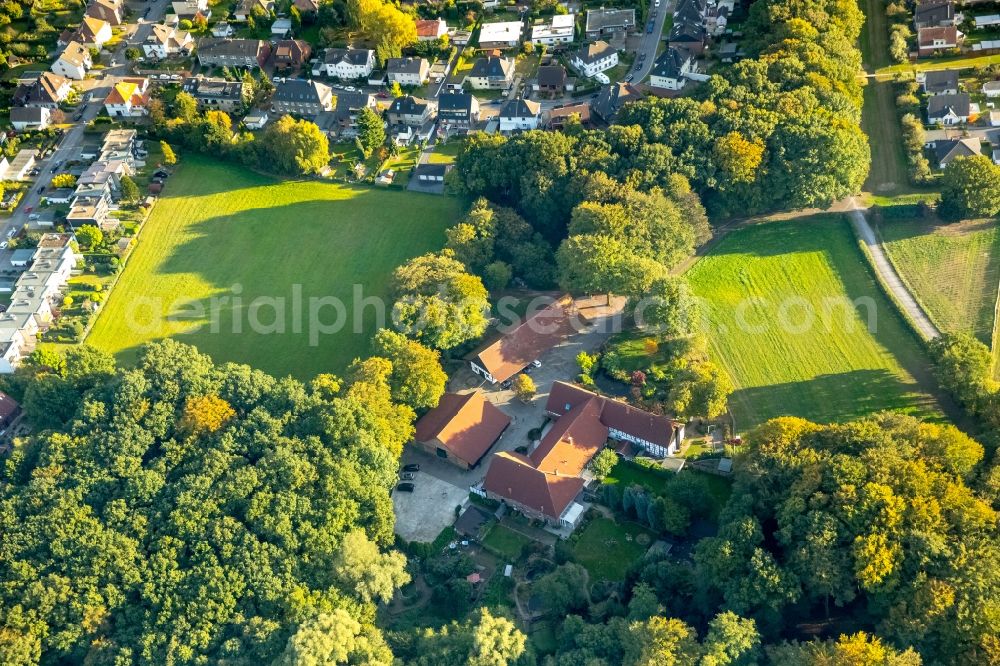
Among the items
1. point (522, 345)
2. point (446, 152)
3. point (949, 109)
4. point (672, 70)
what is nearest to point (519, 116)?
point (446, 152)

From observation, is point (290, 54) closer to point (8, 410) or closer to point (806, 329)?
point (8, 410)

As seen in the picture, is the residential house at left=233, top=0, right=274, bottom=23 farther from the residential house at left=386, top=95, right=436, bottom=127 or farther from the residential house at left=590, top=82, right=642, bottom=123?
the residential house at left=590, top=82, right=642, bottom=123

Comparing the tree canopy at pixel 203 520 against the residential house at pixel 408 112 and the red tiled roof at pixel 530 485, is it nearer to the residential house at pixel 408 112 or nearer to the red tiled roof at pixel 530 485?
the red tiled roof at pixel 530 485

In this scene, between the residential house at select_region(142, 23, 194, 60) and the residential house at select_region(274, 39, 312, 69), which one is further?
the residential house at select_region(142, 23, 194, 60)

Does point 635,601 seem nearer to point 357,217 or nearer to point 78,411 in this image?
point 78,411

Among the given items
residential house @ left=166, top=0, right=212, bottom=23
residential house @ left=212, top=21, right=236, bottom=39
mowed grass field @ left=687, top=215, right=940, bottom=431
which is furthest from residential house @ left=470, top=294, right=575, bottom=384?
residential house @ left=166, top=0, right=212, bottom=23

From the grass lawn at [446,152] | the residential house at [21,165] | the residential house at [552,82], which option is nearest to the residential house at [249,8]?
the residential house at [21,165]
